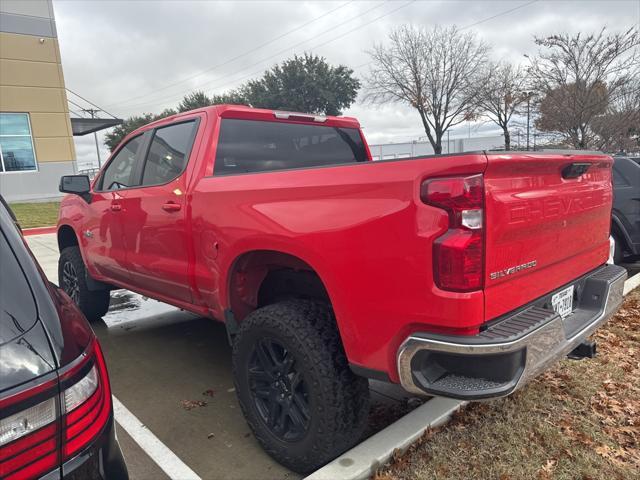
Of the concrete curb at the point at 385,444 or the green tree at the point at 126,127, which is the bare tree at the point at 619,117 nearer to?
the concrete curb at the point at 385,444

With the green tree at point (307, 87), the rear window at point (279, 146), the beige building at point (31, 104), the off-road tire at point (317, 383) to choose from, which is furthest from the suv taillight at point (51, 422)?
the green tree at point (307, 87)

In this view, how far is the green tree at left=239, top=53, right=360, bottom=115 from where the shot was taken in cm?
4084

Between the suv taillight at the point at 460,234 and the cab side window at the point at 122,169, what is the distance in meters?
2.91

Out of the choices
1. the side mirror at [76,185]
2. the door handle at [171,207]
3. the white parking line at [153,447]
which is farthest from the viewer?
the side mirror at [76,185]

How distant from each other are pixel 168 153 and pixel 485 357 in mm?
2719

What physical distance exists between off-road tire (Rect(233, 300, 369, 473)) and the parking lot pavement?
0.22m

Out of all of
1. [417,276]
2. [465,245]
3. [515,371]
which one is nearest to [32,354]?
[417,276]

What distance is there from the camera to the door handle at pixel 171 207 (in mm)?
3061

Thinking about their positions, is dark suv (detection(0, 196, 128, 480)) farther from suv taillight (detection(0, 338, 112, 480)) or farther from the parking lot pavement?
the parking lot pavement

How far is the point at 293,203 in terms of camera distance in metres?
2.27

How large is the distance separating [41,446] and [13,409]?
136 millimetres

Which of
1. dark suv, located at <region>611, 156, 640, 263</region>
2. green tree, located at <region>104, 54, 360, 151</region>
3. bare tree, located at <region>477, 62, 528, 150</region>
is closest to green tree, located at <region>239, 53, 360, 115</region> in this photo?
green tree, located at <region>104, 54, 360, 151</region>

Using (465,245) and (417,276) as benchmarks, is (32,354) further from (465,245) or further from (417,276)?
(465,245)

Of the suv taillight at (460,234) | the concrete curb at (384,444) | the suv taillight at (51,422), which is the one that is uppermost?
the suv taillight at (460,234)
